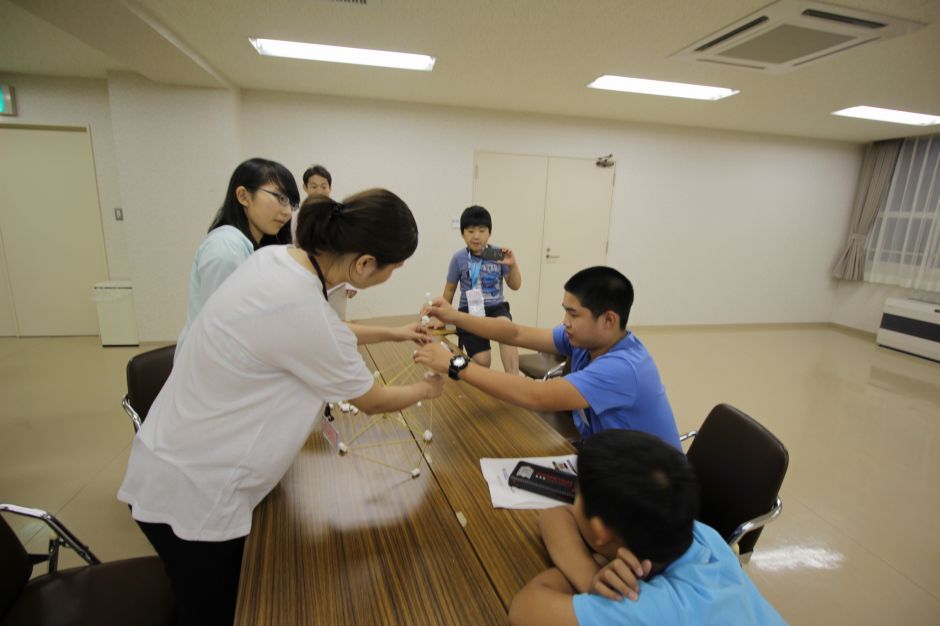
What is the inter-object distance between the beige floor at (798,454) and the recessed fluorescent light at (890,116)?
2.82 meters

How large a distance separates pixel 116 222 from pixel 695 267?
753 cm

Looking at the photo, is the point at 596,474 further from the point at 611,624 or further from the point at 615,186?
the point at 615,186

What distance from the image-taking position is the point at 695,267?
643 cm

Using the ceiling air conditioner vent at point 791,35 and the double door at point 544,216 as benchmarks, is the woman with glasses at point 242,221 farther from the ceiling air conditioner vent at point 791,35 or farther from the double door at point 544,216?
the double door at point 544,216

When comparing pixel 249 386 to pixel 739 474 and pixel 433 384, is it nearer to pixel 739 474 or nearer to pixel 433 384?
pixel 433 384

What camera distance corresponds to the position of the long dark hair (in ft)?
5.96

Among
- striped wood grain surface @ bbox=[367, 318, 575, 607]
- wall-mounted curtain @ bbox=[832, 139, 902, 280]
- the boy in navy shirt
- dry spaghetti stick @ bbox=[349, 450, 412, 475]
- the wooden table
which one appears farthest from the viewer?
wall-mounted curtain @ bbox=[832, 139, 902, 280]

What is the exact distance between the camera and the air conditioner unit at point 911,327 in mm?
5309

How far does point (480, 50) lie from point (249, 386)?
3337 mm

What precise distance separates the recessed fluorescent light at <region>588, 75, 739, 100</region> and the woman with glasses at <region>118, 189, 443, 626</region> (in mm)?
3967

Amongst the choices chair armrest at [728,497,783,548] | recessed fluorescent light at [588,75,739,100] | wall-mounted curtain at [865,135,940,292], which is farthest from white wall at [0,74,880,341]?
chair armrest at [728,497,783,548]

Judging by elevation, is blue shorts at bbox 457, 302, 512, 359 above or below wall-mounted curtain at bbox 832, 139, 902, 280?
below

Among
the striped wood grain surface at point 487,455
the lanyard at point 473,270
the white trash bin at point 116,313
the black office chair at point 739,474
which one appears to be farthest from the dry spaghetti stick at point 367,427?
the white trash bin at point 116,313

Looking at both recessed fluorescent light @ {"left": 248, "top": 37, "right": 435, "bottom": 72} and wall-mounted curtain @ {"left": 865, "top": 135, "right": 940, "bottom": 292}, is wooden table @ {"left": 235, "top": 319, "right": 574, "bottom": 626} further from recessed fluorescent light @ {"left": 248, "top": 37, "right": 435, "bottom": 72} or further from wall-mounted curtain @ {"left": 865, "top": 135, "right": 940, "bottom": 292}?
wall-mounted curtain @ {"left": 865, "top": 135, "right": 940, "bottom": 292}
